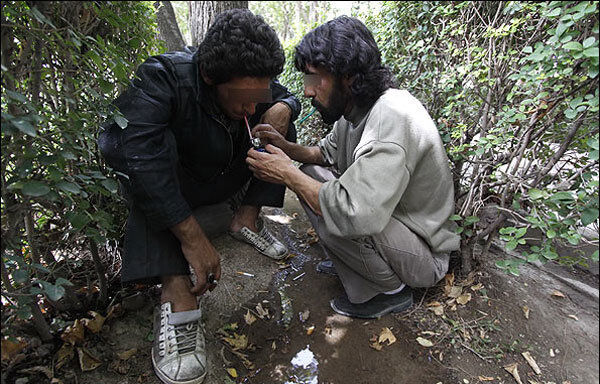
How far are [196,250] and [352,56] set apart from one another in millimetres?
1459

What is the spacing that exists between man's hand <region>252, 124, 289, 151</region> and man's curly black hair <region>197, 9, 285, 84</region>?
523mm

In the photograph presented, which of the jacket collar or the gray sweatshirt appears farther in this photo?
the jacket collar

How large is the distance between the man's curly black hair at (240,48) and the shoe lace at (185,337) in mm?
1416

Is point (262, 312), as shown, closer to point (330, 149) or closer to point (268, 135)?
point (268, 135)

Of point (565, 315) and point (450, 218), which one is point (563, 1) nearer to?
point (450, 218)

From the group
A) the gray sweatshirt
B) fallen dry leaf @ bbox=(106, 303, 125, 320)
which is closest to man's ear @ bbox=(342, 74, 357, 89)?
the gray sweatshirt

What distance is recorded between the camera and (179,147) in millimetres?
2170

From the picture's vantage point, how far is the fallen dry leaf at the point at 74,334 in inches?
60.9

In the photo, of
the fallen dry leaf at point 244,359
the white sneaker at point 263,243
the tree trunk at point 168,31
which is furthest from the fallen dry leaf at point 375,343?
the tree trunk at point 168,31

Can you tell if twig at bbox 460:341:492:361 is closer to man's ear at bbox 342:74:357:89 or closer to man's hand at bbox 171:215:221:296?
man's hand at bbox 171:215:221:296

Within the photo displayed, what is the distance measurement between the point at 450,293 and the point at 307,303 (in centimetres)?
98

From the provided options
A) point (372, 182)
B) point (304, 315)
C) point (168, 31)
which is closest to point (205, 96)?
point (372, 182)

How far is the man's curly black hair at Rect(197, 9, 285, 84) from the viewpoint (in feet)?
5.91

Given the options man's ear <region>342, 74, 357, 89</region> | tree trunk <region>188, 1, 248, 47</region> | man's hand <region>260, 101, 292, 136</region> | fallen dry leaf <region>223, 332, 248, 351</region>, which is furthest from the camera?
tree trunk <region>188, 1, 248, 47</region>
